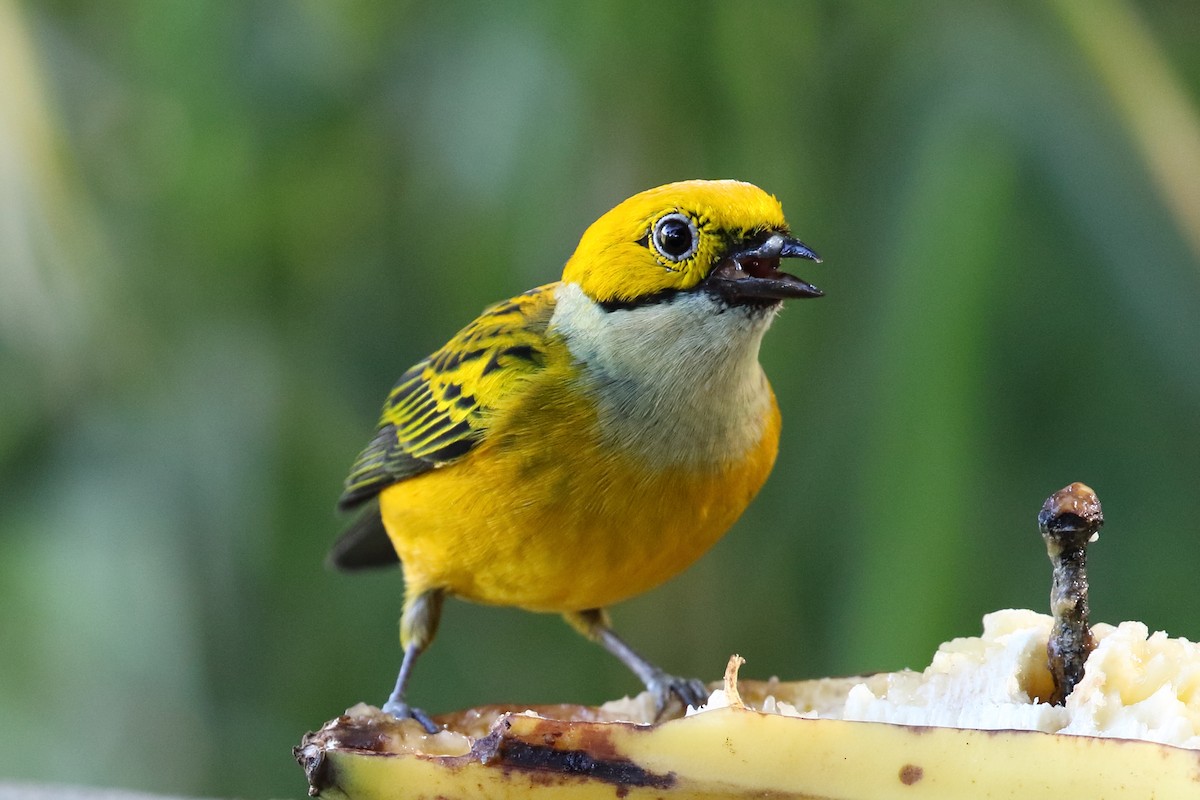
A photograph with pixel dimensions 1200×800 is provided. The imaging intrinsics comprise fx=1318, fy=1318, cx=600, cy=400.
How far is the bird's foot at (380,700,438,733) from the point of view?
146 cm

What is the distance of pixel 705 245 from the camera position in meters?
1.58

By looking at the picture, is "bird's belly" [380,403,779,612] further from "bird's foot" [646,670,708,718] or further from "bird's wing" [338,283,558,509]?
"bird's foot" [646,670,708,718]

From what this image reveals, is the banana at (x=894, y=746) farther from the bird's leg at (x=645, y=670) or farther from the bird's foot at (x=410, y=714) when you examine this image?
the bird's leg at (x=645, y=670)

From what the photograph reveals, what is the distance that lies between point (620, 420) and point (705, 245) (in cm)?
25

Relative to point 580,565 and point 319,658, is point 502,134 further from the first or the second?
point 319,658

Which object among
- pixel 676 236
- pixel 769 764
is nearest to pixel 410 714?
pixel 676 236

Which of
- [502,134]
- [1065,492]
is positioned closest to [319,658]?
[502,134]

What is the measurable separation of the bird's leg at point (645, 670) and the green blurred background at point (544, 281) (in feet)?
1.56

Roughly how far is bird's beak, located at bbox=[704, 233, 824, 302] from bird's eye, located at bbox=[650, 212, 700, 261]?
0.04 metres

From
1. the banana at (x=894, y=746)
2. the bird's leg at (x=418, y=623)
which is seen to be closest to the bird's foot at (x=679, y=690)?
the bird's leg at (x=418, y=623)

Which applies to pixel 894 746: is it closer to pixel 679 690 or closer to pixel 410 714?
pixel 410 714

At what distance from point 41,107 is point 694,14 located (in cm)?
120

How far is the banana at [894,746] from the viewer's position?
88cm

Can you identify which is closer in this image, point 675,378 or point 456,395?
point 675,378
